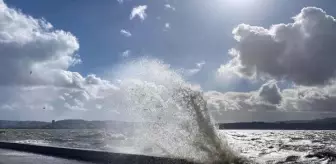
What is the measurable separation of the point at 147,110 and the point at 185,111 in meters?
4.84

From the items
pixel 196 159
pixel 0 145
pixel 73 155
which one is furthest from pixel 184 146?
pixel 0 145

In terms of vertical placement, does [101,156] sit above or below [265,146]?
below

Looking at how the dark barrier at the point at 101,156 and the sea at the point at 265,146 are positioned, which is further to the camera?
the dark barrier at the point at 101,156

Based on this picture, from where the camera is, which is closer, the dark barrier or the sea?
the sea

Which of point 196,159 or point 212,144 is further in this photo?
point 212,144

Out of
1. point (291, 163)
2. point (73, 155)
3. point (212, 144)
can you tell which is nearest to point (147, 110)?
point (73, 155)

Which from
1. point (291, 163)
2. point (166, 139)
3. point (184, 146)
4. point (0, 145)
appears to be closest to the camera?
point (291, 163)

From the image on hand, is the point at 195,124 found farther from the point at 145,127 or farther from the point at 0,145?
the point at 0,145

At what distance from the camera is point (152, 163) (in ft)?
65.0

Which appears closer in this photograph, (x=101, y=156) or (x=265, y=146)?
(x=101, y=156)

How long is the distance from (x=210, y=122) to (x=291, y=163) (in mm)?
6505

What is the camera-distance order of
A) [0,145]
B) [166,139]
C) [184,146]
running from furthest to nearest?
[0,145] < [166,139] < [184,146]

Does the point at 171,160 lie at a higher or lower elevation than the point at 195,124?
lower

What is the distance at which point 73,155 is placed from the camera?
1070 inches
